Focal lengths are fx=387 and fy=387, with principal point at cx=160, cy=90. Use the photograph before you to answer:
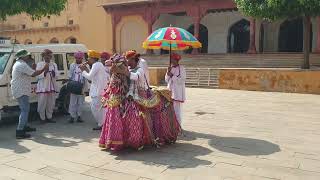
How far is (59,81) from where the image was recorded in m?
9.45

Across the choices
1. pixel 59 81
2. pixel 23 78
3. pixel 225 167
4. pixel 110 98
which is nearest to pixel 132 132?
pixel 110 98

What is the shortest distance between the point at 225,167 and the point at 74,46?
616 centimetres

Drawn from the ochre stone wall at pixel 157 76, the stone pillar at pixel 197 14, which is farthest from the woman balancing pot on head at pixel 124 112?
the stone pillar at pixel 197 14

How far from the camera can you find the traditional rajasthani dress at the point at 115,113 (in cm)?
590

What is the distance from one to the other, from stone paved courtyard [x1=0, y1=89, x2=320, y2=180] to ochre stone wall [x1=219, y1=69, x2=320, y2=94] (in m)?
5.58

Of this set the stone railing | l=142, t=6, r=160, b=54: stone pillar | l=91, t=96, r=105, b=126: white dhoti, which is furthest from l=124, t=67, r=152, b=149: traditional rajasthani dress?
l=142, t=6, r=160, b=54: stone pillar

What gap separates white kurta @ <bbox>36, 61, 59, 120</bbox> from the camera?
8505 millimetres

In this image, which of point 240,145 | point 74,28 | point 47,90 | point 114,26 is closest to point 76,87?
point 47,90

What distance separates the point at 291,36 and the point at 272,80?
10.3 metres

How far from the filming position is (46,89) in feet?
27.9

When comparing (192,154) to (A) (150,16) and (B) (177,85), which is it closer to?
(B) (177,85)

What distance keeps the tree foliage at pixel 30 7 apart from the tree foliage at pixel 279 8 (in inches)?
304

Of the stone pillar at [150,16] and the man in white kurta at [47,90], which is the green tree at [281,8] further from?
the stone pillar at [150,16]

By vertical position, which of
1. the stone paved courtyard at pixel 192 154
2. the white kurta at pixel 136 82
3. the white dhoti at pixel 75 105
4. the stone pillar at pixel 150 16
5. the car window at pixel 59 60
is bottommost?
the stone paved courtyard at pixel 192 154
